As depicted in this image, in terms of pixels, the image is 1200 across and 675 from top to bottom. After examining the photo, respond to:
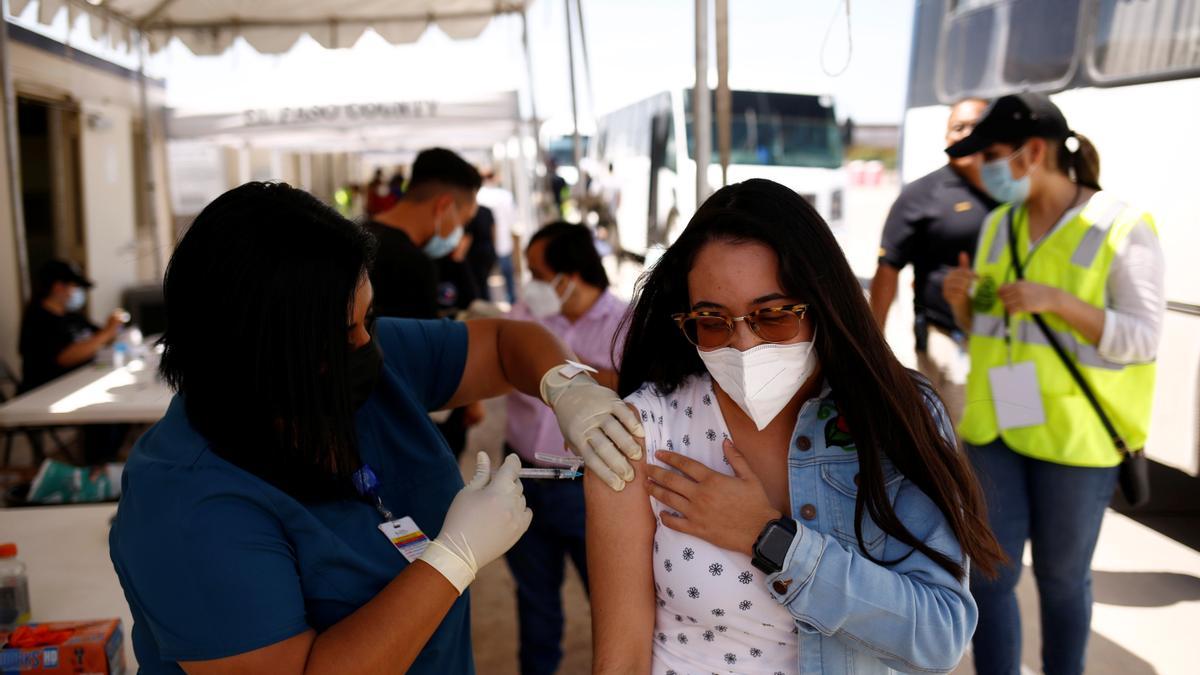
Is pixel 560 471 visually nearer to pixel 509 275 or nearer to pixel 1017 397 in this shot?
pixel 1017 397

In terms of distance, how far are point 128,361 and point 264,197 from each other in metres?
4.21

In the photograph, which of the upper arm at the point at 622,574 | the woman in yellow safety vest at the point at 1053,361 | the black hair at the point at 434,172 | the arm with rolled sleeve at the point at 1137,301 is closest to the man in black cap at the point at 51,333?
the black hair at the point at 434,172

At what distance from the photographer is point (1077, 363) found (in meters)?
2.20

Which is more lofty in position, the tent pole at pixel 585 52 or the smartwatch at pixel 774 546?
the tent pole at pixel 585 52

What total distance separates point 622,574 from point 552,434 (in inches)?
53.1

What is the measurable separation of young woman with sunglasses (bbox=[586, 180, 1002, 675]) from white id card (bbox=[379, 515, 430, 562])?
0.87 feet

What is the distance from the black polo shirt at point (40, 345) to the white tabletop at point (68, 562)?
8.03ft

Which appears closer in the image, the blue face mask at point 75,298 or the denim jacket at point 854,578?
the denim jacket at point 854,578

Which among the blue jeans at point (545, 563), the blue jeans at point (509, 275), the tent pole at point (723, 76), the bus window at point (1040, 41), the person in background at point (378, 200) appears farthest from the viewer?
the blue jeans at point (509, 275)

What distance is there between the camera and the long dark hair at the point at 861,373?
119 centimetres

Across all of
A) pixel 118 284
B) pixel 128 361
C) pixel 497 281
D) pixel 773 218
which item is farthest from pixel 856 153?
pixel 773 218

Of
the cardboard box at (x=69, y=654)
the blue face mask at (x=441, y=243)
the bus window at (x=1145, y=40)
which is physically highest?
the bus window at (x=1145, y=40)

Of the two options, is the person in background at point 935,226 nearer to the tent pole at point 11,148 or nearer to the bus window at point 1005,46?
the bus window at point 1005,46

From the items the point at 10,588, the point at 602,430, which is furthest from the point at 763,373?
the point at 10,588
